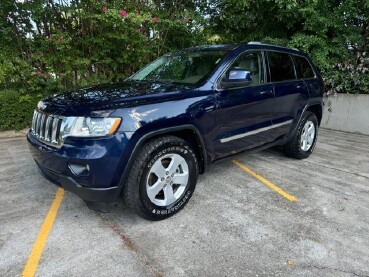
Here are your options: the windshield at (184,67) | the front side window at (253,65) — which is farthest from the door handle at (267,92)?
the windshield at (184,67)

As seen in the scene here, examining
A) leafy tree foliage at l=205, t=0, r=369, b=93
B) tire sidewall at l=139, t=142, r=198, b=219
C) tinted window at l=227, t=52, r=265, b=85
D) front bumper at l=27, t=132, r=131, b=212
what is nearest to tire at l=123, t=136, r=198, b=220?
tire sidewall at l=139, t=142, r=198, b=219

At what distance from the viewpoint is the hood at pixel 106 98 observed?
2674 millimetres

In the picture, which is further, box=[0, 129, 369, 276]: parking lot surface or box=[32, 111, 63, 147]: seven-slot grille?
box=[32, 111, 63, 147]: seven-slot grille

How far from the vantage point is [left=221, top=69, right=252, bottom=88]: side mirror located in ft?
10.9

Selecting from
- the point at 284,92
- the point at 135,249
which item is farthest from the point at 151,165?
the point at 284,92

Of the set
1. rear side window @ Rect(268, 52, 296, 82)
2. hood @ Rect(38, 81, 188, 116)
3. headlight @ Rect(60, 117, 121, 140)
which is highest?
rear side window @ Rect(268, 52, 296, 82)

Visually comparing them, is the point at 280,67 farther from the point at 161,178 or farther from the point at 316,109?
the point at 161,178

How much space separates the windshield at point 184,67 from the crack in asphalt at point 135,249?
1.66 m

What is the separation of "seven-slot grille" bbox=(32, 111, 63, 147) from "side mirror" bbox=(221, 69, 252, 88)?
1.72 metres

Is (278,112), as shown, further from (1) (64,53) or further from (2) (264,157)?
(1) (64,53)

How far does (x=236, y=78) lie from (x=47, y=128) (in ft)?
6.40

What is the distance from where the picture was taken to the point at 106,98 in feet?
9.34

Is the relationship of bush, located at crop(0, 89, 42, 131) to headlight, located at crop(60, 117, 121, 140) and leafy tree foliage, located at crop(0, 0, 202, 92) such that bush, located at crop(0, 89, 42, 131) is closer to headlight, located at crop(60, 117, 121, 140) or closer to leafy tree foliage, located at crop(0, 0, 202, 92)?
leafy tree foliage, located at crop(0, 0, 202, 92)

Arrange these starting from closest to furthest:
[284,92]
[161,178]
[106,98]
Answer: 1. [106,98]
2. [161,178]
3. [284,92]
